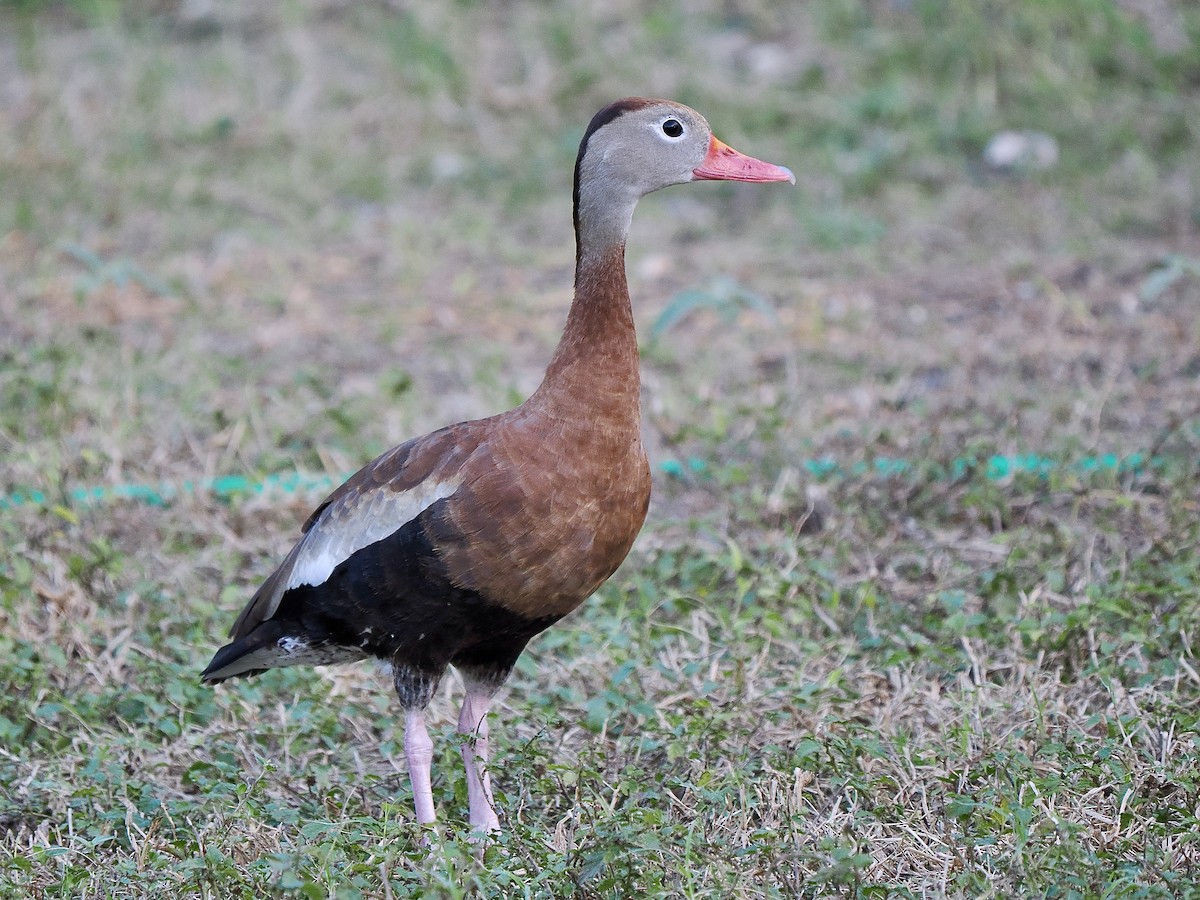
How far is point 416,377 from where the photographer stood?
618cm

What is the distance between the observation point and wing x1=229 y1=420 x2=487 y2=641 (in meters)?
3.28

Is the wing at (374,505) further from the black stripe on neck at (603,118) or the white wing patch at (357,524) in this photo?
the black stripe on neck at (603,118)

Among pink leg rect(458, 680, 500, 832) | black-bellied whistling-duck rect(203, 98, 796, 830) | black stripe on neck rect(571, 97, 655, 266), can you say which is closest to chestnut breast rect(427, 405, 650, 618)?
black-bellied whistling-duck rect(203, 98, 796, 830)

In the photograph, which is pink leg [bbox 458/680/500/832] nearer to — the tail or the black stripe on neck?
the tail

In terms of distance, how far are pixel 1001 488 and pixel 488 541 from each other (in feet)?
7.37

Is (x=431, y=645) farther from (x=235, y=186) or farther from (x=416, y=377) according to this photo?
(x=235, y=186)

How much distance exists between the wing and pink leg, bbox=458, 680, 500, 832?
46 cm

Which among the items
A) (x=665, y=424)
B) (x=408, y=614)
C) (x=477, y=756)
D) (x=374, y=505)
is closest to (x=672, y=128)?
(x=374, y=505)

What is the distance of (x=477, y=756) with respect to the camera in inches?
131

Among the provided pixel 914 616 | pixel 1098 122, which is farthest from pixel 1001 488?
pixel 1098 122

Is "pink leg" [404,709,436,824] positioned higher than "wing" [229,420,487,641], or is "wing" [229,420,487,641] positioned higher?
"wing" [229,420,487,641]

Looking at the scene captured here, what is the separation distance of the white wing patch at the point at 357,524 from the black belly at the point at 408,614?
3cm

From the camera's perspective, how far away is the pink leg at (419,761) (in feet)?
10.8

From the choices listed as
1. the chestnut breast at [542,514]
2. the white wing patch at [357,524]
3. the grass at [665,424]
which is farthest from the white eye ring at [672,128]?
the grass at [665,424]
